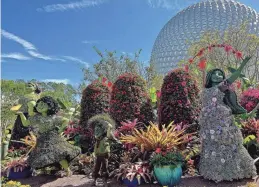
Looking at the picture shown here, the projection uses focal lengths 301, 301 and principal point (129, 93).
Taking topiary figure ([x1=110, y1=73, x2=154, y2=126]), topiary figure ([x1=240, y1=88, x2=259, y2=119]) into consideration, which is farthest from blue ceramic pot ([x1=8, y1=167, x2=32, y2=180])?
topiary figure ([x1=240, y1=88, x2=259, y2=119])

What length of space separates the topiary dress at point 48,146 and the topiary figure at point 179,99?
246 centimetres

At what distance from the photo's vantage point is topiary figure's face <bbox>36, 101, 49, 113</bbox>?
6.67 meters

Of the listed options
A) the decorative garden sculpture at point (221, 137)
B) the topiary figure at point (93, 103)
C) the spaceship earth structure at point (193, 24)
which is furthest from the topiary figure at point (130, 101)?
the spaceship earth structure at point (193, 24)

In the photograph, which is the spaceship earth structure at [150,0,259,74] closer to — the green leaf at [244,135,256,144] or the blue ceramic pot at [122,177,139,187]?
the green leaf at [244,135,256,144]

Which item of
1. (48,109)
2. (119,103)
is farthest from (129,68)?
(48,109)

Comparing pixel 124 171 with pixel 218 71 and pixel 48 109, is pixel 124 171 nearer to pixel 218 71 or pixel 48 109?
pixel 48 109

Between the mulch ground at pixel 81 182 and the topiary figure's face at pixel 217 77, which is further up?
the topiary figure's face at pixel 217 77

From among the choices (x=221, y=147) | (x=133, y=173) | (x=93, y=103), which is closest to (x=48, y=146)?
(x=133, y=173)

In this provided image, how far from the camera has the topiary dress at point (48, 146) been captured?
6.24 m

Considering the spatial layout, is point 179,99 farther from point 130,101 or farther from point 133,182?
point 133,182

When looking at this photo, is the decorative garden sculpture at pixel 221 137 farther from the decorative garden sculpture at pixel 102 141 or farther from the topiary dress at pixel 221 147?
the decorative garden sculpture at pixel 102 141

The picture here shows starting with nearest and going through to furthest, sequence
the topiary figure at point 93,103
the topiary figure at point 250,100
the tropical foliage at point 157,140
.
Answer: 1. the tropical foliage at point 157,140
2. the topiary figure at point 250,100
3. the topiary figure at point 93,103

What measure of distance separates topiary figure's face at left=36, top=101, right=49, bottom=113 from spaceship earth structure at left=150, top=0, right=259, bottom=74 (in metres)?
25.0

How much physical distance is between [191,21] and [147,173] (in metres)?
31.7
